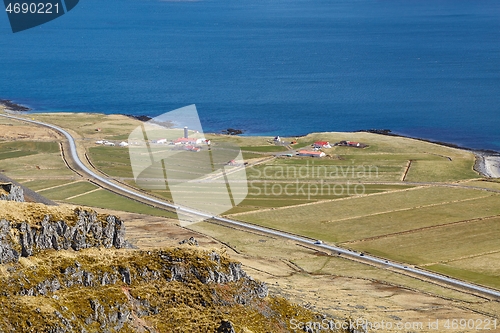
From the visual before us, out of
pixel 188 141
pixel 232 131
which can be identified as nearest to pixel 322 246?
pixel 188 141

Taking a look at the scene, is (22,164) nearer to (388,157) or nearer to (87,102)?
(388,157)

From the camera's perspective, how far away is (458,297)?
212ft

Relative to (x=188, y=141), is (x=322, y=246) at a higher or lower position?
lower

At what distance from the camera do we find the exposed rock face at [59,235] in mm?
40781

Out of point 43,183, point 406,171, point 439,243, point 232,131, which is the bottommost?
point 439,243

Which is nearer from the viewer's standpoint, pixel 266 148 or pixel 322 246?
pixel 322 246

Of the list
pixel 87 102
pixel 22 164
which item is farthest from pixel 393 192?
pixel 87 102

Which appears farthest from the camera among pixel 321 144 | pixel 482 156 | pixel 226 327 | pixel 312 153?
pixel 321 144

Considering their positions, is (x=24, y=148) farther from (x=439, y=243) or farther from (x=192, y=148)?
(x=439, y=243)

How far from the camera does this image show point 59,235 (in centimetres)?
4291

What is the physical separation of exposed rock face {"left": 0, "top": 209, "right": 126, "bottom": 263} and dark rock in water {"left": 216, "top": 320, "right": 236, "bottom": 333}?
757 centimetres

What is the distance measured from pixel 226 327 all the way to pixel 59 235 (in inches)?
392

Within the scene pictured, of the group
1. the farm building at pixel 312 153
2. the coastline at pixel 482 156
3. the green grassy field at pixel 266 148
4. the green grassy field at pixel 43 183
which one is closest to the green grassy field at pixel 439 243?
the coastline at pixel 482 156

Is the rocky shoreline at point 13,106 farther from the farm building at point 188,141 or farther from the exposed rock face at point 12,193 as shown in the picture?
the exposed rock face at point 12,193
